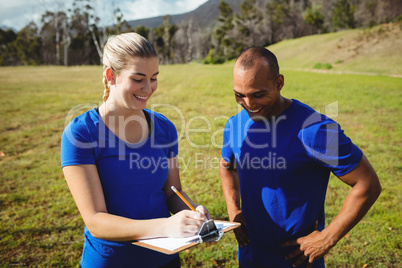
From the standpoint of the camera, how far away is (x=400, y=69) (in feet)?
70.2

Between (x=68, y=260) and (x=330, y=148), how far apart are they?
3.24 metres

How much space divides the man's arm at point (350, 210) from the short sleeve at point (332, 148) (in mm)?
58

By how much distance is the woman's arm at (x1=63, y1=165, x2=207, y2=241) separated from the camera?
1441 millimetres

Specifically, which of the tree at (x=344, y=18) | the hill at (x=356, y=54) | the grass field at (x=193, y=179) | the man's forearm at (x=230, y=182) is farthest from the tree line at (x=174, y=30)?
the man's forearm at (x=230, y=182)

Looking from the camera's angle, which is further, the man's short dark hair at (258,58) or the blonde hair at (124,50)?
the man's short dark hair at (258,58)

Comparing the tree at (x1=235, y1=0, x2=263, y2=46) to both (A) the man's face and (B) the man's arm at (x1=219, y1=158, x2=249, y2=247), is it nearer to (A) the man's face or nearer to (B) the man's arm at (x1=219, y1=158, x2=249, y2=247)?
(B) the man's arm at (x1=219, y1=158, x2=249, y2=247)

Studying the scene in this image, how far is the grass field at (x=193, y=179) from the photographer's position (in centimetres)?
356

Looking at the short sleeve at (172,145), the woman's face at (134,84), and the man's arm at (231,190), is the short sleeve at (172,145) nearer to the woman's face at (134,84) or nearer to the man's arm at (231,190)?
the woman's face at (134,84)

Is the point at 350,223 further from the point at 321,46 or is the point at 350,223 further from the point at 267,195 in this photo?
the point at 321,46

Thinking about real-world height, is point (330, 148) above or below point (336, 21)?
below

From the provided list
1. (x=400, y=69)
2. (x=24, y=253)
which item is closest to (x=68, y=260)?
(x=24, y=253)

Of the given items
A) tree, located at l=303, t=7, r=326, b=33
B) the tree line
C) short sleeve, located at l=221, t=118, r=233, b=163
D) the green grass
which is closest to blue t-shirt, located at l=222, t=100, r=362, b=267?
short sleeve, located at l=221, t=118, r=233, b=163

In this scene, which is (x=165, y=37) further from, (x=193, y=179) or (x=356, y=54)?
(x=193, y=179)

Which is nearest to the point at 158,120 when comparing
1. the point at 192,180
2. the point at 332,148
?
the point at 332,148
